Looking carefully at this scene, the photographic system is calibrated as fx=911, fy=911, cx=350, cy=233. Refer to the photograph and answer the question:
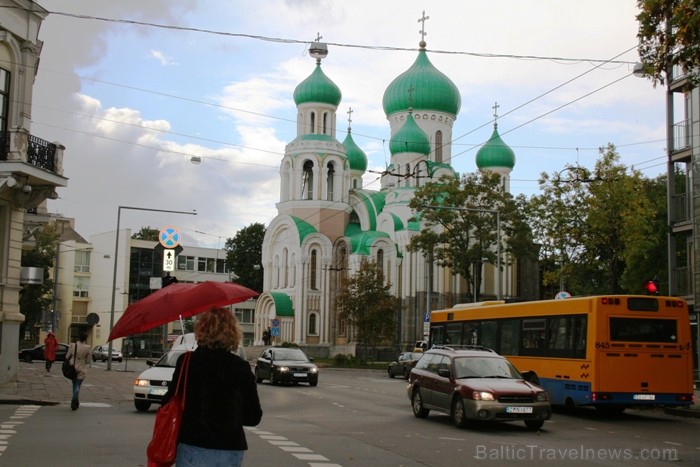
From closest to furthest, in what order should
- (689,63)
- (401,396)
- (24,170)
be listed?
(689,63)
(24,170)
(401,396)

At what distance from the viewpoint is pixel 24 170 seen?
24641 millimetres

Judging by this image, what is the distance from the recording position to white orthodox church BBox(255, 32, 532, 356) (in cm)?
7038

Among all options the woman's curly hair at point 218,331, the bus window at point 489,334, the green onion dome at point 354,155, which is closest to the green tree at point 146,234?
the green onion dome at point 354,155

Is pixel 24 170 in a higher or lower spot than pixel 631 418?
higher

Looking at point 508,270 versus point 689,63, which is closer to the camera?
point 689,63

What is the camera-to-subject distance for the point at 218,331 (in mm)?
6285

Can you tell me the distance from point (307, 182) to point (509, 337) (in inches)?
2100

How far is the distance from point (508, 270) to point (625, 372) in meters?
56.8

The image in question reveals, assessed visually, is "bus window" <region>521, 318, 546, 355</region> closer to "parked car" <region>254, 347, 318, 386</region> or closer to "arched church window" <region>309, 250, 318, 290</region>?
"parked car" <region>254, 347, 318, 386</region>

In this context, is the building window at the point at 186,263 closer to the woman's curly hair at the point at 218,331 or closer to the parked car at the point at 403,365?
the parked car at the point at 403,365

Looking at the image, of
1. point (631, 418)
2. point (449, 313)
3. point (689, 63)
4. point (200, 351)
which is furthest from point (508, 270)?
point (200, 351)

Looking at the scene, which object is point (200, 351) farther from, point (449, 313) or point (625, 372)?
point (449, 313)

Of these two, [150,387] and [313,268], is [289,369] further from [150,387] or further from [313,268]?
[313,268]

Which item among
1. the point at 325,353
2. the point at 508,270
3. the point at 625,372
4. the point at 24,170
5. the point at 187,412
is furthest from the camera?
the point at 508,270
